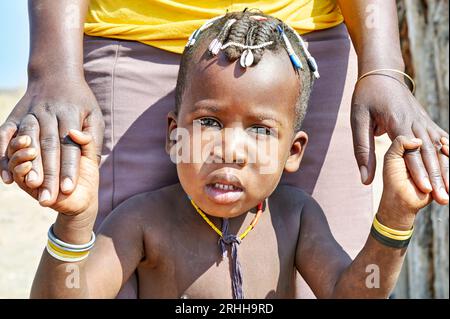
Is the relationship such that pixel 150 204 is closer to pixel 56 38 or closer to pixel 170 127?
pixel 170 127

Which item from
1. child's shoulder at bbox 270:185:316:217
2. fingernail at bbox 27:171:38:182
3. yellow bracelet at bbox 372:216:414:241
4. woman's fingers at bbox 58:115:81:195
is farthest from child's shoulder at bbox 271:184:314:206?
fingernail at bbox 27:171:38:182

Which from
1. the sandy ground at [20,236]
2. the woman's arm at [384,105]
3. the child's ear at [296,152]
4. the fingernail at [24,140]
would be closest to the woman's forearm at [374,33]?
the woman's arm at [384,105]

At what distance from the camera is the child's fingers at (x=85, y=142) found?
2.08 metres

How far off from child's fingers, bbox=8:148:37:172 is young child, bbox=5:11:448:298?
121mm

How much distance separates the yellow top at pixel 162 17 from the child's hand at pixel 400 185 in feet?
Result: 2.10

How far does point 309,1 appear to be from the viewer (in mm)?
2695

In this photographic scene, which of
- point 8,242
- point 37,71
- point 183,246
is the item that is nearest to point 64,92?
point 37,71

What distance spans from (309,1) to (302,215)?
2.34 feet

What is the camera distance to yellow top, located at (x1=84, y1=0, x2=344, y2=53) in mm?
2602

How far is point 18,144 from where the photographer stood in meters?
2.02

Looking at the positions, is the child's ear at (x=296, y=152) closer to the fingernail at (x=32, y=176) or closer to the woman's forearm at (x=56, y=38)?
the woman's forearm at (x=56, y=38)

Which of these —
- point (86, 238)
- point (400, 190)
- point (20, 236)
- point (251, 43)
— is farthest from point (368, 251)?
point (20, 236)

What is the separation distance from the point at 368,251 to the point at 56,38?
1095mm
